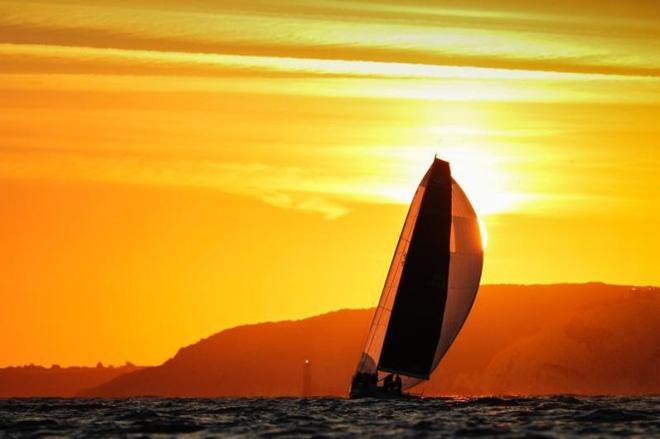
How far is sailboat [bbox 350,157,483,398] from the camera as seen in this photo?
101 meters

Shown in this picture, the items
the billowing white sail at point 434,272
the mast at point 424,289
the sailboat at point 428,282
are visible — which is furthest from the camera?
the sailboat at point 428,282

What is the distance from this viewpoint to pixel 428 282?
102 m

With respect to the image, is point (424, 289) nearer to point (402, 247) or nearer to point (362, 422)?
point (402, 247)

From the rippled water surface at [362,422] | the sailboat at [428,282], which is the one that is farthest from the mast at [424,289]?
the rippled water surface at [362,422]

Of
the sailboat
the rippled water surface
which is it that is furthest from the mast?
the rippled water surface

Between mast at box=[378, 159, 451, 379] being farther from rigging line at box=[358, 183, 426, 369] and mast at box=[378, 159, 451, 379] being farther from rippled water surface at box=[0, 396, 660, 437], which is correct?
rippled water surface at box=[0, 396, 660, 437]

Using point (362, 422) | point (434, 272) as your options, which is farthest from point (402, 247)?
point (362, 422)

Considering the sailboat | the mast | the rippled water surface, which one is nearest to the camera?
the rippled water surface

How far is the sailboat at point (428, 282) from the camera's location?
101438 mm

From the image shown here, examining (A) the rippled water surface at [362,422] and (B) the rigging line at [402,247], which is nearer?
(A) the rippled water surface at [362,422]

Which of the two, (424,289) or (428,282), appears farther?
(424,289)

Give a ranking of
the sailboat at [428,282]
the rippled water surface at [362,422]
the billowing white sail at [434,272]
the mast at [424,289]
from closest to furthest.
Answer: the rippled water surface at [362,422], the mast at [424,289], the billowing white sail at [434,272], the sailboat at [428,282]

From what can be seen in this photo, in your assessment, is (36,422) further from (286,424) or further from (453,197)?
(453,197)

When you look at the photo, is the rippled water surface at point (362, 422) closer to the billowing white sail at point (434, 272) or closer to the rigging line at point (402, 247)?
the billowing white sail at point (434, 272)
